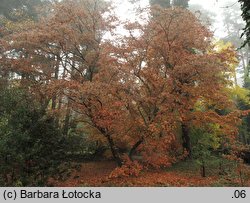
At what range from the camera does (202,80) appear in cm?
1717

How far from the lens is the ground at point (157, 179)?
15.6m

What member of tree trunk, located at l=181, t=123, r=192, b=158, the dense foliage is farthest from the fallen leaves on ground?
tree trunk, located at l=181, t=123, r=192, b=158

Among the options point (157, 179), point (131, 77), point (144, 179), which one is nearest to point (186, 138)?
point (157, 179)

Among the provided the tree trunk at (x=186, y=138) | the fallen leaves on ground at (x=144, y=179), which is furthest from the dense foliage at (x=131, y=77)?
the tree trunk at (x=186, y=138)

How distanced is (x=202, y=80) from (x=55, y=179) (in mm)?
9559

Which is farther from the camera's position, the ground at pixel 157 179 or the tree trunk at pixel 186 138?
the tree trunk at pixel 186 138

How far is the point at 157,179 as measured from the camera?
16.7m

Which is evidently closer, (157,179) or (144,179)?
(144,179)

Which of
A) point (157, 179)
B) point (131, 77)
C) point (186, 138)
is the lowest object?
point (157, 179)

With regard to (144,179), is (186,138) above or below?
above

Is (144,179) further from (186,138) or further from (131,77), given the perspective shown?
(186,138)

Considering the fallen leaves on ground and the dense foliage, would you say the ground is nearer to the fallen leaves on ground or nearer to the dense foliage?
the fallen leaves on ground

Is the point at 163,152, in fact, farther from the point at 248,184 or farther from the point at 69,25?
the point at 69,25

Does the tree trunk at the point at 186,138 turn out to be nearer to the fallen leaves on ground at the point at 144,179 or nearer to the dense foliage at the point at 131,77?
the dense foliage at the point at 131,77
